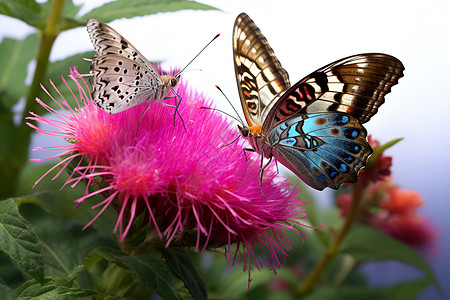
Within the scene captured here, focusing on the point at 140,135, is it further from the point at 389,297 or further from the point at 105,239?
the point at 389,297

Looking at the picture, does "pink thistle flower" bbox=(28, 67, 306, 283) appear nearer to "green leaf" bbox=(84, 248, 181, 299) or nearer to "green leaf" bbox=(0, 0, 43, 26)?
"green leaf" bbox=(84, 248, 181, 299)

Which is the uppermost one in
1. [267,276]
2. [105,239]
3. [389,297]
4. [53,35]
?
[53,35]

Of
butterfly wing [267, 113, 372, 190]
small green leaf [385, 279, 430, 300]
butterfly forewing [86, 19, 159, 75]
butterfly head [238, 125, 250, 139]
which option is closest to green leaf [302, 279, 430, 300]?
small green leaf [385, 279, 430, 300]

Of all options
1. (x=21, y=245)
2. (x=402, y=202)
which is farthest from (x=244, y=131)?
(x=402, y=202)

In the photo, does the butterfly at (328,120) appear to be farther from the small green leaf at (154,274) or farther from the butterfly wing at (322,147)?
the small green leaf at (154,274)

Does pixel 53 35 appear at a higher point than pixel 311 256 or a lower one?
higher

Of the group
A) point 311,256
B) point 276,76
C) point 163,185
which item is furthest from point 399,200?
point 163,185

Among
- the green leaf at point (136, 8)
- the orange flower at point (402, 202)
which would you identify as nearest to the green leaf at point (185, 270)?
the green leaf at point (136, 8)
